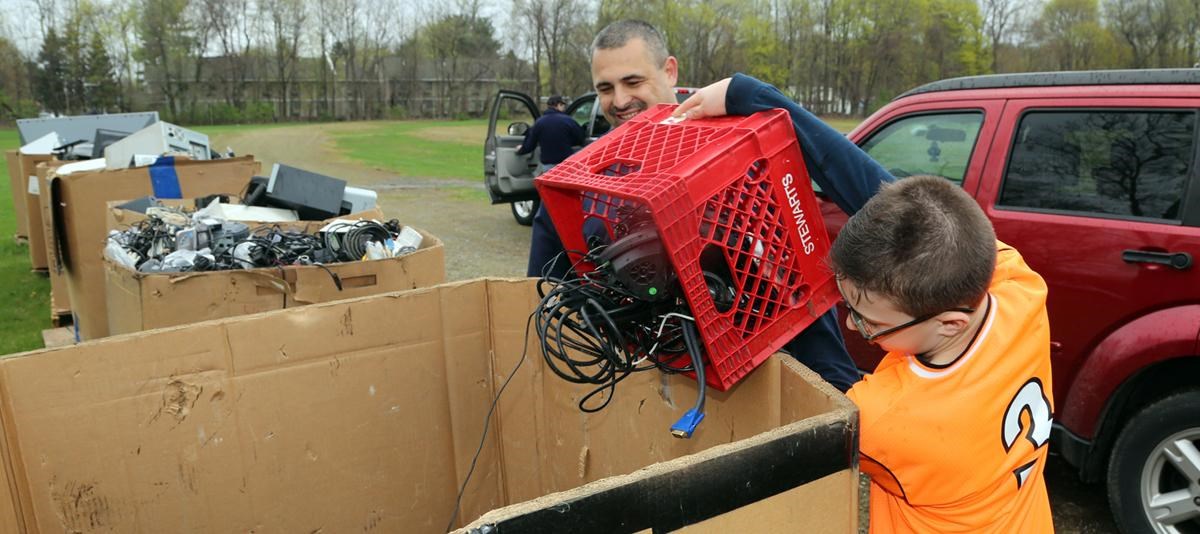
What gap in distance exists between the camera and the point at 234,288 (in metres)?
2.88

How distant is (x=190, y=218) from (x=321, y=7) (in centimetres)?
6564

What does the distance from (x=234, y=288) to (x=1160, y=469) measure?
365 centimetres

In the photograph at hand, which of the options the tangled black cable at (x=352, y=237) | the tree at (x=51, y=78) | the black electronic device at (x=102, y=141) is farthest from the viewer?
the tree at (x=51, y=78)

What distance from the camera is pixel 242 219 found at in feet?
13.3

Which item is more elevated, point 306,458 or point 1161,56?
point 1161,56

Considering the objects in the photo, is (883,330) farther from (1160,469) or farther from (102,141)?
(102,141)

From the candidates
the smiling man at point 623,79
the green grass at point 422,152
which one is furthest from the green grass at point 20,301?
the green grass at point 422,152

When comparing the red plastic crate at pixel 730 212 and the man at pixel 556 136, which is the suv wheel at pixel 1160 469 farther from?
the man at pixel 556 136

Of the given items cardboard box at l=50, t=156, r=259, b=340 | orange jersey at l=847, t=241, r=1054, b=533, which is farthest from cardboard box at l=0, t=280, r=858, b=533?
cardboard box at l=50, t=156, r=259, b=340

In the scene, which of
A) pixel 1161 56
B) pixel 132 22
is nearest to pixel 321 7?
pixel 132 22

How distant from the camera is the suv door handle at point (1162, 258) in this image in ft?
9.07

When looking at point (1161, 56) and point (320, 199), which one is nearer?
point (320, 199)

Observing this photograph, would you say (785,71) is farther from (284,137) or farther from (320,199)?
(320,199)

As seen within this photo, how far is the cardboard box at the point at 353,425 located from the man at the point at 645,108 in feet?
0.70
